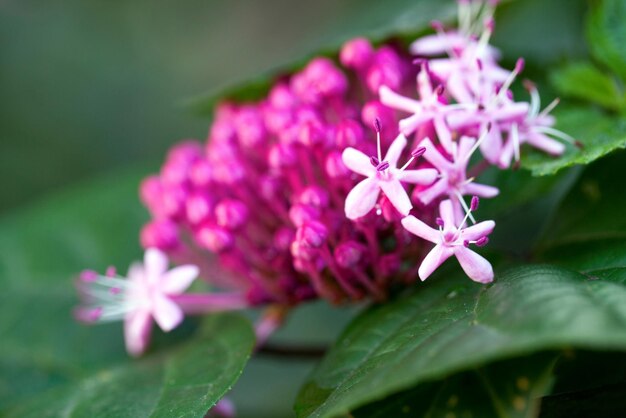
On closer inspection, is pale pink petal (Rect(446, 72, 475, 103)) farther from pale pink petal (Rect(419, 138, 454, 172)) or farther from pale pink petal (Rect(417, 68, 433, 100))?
pale pink petal (Rect(419, 138, 454, 172))

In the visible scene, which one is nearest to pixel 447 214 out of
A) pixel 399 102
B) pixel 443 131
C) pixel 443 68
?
pixel 443 131

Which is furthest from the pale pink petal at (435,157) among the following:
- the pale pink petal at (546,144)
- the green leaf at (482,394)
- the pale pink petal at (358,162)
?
the green leaf at (482,394)

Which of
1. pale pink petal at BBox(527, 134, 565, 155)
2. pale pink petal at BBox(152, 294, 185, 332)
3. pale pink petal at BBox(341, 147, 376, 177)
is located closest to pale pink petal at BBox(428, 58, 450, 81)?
pale pink petal at BBox(527, 134, 565, 155)

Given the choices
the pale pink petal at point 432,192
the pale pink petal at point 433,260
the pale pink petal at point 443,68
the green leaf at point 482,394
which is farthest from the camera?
the pale pink petal at point 443,68

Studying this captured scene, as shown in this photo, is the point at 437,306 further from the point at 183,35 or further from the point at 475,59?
the point at 183,35

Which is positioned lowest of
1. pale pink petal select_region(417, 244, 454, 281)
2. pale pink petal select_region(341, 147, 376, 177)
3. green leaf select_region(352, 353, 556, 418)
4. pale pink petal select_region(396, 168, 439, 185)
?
green leaf select_region(352, 353, 556, 418)

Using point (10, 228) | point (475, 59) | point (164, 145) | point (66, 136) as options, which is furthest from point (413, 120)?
point (66, 136)

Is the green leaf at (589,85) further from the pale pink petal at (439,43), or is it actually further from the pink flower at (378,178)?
the pink flower at (378,178)
